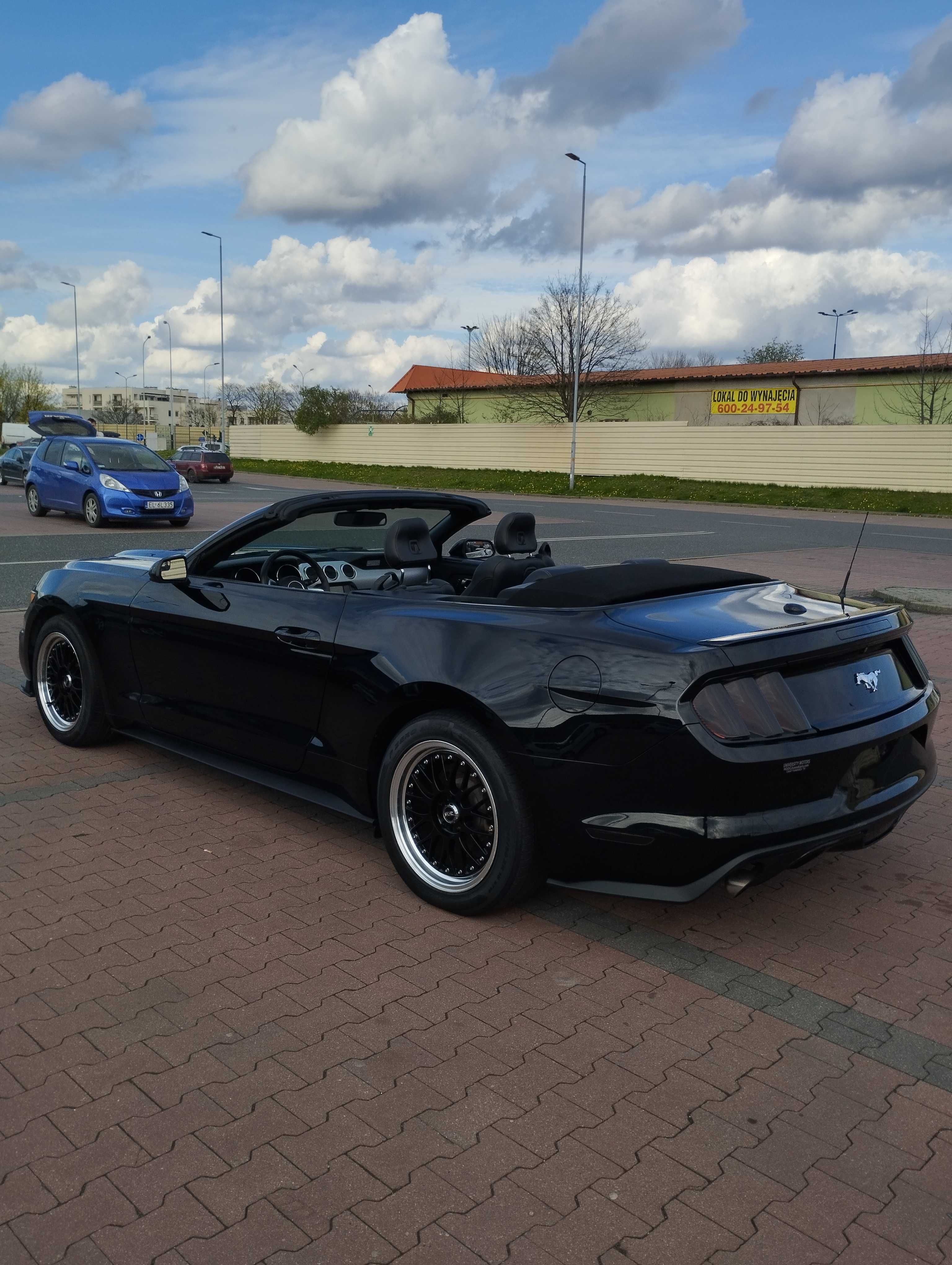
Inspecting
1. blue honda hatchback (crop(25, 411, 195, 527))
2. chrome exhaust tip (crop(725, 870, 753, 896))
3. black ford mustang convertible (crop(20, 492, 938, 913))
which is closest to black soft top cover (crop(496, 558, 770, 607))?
black ford mustang convertible (crop(20, 492, 938, 913))

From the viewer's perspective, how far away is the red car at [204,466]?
4019 centimetres

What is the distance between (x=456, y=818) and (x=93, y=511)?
56.1 feet

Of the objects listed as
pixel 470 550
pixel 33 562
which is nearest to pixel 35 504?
A: pixel 33 562

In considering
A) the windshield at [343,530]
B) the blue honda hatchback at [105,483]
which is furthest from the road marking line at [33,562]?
the windshield at [343,530]

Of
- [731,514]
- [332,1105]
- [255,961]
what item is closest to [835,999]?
[332,1105]

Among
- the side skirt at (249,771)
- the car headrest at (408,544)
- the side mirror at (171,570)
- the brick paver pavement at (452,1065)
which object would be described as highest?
the car headrest at (408,544)

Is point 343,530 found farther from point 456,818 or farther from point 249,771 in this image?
point 456,818

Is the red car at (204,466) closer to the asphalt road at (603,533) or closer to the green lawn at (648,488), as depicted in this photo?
the green lawn at (648,488)

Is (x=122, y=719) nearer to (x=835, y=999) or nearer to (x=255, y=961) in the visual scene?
(x=255, y=961)

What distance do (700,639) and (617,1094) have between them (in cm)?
131

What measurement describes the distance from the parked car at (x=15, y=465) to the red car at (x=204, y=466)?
7292mm

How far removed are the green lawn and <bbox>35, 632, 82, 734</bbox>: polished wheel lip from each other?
26.0m

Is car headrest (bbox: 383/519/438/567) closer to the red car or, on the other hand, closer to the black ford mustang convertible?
the black ford mustang convertible

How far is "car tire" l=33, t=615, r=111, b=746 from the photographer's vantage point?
546 centimetres
